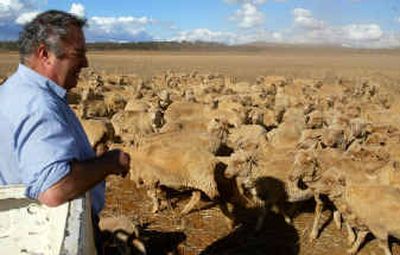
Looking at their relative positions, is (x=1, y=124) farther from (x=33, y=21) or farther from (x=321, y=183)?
(x=321, y=183)

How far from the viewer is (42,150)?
2.93 meters

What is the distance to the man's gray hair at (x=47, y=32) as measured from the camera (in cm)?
331

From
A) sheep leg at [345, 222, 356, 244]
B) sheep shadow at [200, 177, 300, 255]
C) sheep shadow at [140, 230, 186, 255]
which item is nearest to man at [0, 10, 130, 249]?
sheep shadow at [140, 230, 186, 255]

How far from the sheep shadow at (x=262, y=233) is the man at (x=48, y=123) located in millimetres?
5675

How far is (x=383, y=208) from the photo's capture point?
7949 millimetres

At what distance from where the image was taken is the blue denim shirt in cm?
293

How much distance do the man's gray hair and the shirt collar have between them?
0.06 m

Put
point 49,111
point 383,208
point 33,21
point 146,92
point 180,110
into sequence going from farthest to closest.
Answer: point 146,92
point 180,110
point 383,208
point 33,21
point 49,111

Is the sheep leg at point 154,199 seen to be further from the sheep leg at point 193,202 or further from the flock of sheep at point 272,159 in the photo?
the sheep leg at point 193,202

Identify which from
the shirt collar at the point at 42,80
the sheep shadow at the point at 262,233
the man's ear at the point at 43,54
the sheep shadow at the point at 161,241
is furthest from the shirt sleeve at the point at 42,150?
the sheep shadow at the point at 262,233

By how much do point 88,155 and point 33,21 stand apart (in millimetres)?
815

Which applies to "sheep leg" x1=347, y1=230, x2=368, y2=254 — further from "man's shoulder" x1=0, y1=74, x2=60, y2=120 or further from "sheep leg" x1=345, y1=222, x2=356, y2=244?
"man's shoulder" x1=0, y1=74, x2=60, y2=120

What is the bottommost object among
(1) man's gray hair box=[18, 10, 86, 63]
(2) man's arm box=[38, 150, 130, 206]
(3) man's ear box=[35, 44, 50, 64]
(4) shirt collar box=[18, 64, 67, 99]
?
(2) man's arm box=[38, 150, 130, 206]

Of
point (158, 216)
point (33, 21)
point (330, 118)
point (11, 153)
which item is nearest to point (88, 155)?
point (11, 153)
